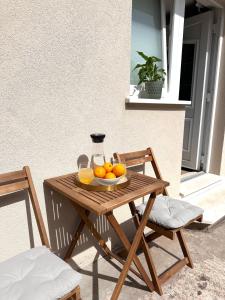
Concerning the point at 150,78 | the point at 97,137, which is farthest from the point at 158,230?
the point at 150,78

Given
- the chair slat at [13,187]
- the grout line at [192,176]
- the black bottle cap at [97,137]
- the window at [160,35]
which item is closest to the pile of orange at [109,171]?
the black bottle cap at [97,137]

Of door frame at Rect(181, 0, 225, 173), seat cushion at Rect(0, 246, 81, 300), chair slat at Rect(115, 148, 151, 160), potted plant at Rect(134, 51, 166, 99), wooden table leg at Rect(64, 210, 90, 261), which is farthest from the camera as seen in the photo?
door frame at Rect(181, 0, 225, 173)

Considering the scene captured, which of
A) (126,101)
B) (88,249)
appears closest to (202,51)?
(126,101)

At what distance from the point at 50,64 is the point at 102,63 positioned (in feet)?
1.43

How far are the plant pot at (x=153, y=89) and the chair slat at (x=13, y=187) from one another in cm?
144

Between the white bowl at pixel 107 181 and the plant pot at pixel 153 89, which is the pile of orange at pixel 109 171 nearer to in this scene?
the white bowl at pixel 107 181

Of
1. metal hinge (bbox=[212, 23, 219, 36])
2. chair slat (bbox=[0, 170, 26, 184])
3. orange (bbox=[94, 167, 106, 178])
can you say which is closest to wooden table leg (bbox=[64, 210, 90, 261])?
orange (bbox=[94, 167, 106, 178])

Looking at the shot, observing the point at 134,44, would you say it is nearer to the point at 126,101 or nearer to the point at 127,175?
the point at 126,101

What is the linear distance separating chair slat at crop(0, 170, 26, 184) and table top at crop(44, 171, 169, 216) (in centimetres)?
19

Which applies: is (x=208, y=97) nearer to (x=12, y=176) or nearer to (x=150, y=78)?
(x=150, y=78)

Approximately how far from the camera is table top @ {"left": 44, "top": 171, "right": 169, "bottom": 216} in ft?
4.24

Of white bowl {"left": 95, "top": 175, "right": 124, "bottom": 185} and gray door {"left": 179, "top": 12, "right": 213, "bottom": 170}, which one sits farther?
gray door {"left": 179, "top": 12, "right": 213, "bottom": 170}

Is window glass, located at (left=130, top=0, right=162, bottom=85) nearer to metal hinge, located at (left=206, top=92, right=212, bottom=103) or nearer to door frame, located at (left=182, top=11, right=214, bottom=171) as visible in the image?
door frame, located at (left=182, top=11, right=214, bottom=171)

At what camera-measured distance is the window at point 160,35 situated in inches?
93.1
